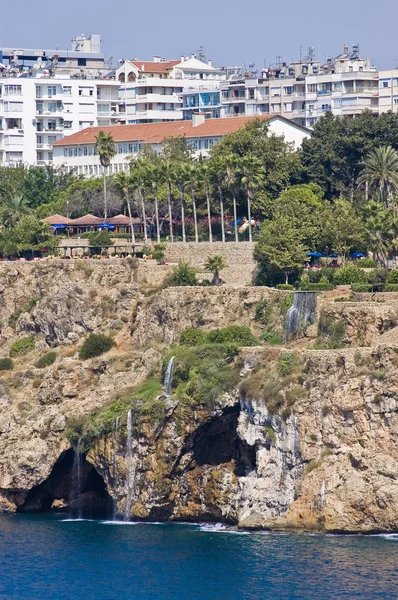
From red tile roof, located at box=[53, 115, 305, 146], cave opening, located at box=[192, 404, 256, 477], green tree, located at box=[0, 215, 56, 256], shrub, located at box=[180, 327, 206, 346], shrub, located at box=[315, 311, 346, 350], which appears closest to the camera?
cave opening, located at box=[192, 404, 256, 477]

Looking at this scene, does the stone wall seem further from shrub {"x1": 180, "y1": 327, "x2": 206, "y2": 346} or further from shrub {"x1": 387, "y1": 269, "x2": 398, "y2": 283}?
shrub {"x1": 387, "y1": 269, "x2": 398, "y2": 283}

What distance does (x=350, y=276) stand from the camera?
122 metres

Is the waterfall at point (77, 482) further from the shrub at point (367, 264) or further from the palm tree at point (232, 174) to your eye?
the palm tree at point (232, 174)

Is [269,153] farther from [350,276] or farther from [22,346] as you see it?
[22,346]

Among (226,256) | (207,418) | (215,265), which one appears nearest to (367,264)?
(215,265)

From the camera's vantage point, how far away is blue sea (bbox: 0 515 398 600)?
9050cm

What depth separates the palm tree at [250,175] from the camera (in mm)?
136375

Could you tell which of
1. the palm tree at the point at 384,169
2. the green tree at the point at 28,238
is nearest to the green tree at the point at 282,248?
the palm tree at the point at 384,169

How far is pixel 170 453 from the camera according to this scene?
4289 inches

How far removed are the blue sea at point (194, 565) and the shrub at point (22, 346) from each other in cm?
2746

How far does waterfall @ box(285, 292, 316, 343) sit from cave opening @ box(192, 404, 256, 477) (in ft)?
30.3

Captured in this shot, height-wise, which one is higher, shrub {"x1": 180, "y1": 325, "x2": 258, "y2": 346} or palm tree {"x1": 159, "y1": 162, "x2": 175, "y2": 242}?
palm tree {"x1": 159, "y1": 162, "x2": 175, "y2": 242}

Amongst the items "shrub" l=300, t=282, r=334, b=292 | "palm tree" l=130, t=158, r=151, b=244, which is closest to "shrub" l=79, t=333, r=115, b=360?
"shrub" l=300, t=282, r=334, b=292

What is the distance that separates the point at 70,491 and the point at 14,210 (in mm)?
48749
